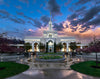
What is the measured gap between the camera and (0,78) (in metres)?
7.50

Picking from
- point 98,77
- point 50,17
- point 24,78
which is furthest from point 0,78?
point 50,17

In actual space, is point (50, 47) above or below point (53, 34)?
below

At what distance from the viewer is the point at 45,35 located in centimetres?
6056

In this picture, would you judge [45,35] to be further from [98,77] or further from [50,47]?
[98,77]

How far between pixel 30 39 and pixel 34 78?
5168 centimetres

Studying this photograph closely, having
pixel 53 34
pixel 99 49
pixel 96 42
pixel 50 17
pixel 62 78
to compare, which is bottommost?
pixel 62 78

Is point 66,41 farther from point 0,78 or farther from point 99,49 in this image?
point 0,78

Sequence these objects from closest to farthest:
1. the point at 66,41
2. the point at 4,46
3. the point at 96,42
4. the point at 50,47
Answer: the point at 4,46 < the point at 96,42 < the point at 50,47 < the point at 66,41

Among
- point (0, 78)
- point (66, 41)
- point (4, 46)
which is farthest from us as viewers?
point (66, 41)

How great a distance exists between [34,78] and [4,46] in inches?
263

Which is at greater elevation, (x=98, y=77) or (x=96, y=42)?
(x=96, y=42)

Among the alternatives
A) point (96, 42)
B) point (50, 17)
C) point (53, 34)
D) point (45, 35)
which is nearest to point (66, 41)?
point (53, 34)

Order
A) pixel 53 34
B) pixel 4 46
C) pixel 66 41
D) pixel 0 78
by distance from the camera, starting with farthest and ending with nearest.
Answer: pixel 53 34, pixel 66 41, pixel 4 46, pixel 0 78

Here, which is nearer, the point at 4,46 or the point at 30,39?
the point at 4,46
